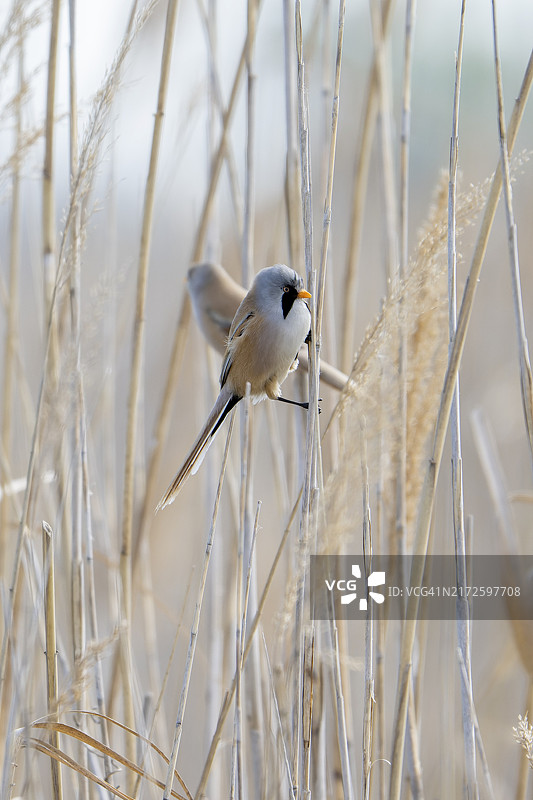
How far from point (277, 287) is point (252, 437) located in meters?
0.47

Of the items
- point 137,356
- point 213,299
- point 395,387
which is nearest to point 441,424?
point 395,387

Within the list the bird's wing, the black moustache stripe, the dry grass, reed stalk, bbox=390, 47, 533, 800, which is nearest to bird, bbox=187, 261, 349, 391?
the dry grass

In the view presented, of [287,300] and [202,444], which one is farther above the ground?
[287,300]

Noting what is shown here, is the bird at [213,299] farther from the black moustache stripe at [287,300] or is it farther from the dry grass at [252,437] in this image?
the black moustache stripe at [287,300]

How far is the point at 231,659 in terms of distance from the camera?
5.15 ft

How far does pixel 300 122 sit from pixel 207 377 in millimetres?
867

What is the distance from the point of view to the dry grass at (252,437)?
0.97 meters

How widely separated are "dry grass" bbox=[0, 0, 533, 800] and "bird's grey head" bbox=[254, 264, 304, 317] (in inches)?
3.0

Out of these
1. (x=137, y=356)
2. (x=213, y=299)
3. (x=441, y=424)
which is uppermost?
(x=213, y=299)

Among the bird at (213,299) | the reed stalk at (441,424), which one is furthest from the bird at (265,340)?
the bird at (213,299)

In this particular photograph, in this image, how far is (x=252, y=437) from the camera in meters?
1.61

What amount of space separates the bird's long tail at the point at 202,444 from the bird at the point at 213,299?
0.48m

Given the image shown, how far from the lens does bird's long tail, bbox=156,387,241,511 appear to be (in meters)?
1.08

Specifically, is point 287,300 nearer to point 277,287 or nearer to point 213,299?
point 277,287
